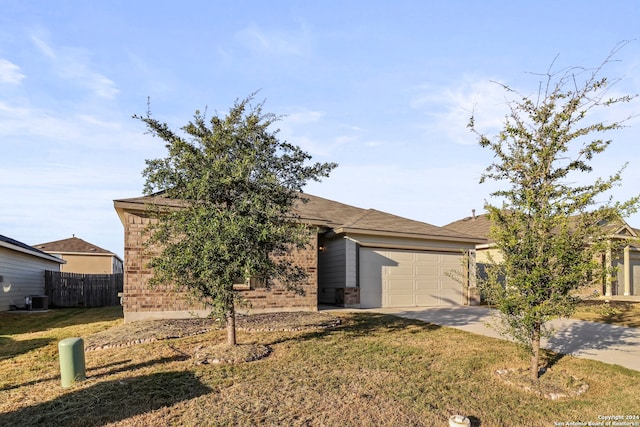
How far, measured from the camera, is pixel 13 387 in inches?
238

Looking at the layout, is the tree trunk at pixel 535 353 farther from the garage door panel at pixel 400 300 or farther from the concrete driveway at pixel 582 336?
the garage door panel at pixel 400 300

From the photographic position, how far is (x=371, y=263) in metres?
15.8

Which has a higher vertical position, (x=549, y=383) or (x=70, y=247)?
(x=70, y=247)

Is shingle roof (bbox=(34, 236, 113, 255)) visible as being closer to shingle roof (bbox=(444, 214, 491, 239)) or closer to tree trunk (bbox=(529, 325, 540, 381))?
shingle roof (bbox=(444, 214, 491, 239))

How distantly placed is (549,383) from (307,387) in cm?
390

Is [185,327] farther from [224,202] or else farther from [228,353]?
[224,202]

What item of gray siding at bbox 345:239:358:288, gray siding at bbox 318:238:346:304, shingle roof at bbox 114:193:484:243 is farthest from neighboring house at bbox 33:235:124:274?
gray siding at bbox 345:239:358:288

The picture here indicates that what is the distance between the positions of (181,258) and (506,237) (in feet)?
17.7

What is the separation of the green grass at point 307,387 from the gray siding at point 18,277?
9.31 m

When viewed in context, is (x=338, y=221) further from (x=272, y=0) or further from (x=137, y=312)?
(x=272, y=0)

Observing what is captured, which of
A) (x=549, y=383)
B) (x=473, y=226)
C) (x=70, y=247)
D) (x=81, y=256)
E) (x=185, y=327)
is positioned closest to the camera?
(x=549, y=383)

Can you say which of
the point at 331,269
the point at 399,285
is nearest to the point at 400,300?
the point at 399,285

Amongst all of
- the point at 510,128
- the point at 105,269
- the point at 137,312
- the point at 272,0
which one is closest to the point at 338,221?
the point at 137,312

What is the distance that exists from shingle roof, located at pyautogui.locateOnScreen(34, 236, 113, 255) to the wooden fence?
1082 cm
